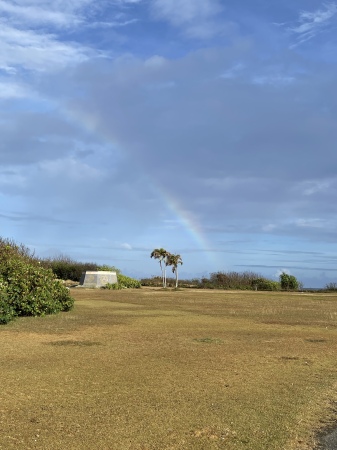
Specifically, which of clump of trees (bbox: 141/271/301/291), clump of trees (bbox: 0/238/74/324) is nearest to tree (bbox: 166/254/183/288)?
clump of trees (bbox: 141/271/301/291)

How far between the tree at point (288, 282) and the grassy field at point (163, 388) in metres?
43.2

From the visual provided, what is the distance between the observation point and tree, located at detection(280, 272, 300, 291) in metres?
57.1

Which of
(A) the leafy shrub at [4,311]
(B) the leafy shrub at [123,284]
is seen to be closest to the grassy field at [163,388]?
(A) the leafy shrub at [4,311]

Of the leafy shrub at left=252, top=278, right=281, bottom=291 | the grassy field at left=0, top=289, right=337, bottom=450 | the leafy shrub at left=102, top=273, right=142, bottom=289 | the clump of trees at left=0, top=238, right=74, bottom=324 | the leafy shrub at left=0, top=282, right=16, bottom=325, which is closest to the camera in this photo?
the grassy field at left=0, top=289, right=337, bottom=450

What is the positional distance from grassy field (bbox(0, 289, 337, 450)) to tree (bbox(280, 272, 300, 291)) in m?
43.2

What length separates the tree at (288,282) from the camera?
57125 millimetres

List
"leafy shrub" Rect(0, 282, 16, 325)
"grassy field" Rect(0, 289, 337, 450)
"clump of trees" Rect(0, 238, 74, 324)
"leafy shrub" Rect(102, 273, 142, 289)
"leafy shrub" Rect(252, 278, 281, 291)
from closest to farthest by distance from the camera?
"grassy field" Rect(0, 289, 337, 450), "leafy shrub" Rect(0, 282, 16, 325), "clump of trees" Rect(0, 238, 74, 324), "leafy shrub" Rect(102, 273, 142, 289), "leafy shrub" Rect(252, 278, 281, 291)

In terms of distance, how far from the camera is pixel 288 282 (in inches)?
2255

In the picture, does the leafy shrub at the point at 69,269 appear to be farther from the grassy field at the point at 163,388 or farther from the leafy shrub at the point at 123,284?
the grassy field at the point at 163,388

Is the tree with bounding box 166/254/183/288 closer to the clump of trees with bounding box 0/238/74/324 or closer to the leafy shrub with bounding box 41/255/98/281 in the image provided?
the leafy shrub with bounding box 41/255/98/281

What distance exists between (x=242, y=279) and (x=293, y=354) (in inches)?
1977

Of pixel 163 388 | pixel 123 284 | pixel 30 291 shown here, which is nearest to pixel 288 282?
pixel 123 284

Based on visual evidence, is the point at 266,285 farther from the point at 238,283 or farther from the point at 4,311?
the point at 4,311

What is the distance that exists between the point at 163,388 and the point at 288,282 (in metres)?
51.6
